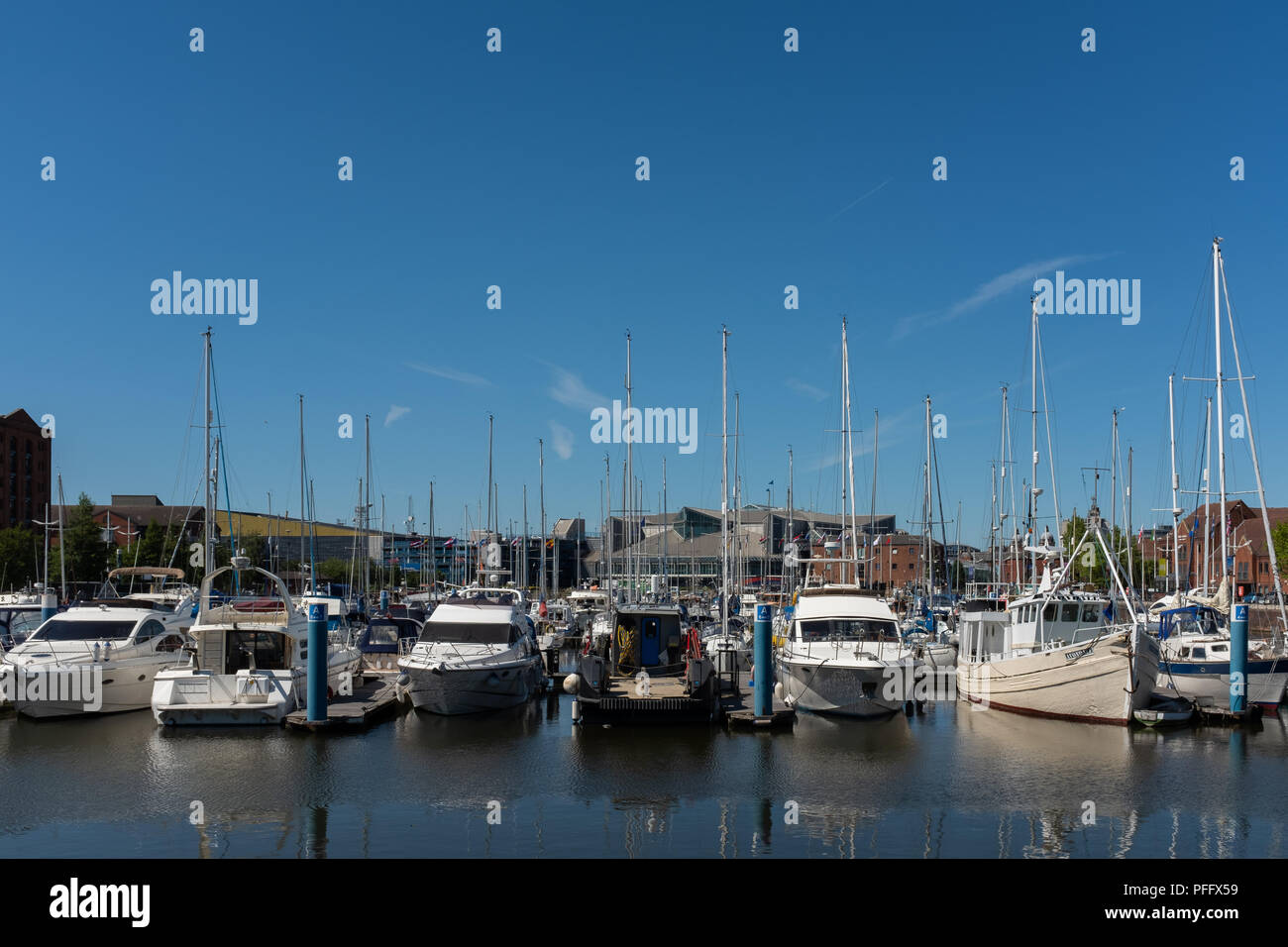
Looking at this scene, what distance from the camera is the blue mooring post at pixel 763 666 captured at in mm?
27828

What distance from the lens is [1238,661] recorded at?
3027 cm

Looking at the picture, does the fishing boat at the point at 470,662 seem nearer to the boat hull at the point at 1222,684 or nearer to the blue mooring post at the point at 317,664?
the blue mooring post at the point at 317,664

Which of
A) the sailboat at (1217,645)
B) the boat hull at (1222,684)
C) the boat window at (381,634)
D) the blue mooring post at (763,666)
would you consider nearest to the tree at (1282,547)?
the sailboat at (1217,645)

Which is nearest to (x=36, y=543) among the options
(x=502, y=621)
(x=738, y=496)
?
(x=738, y=496)

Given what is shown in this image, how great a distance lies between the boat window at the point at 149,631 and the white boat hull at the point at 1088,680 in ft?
86.8

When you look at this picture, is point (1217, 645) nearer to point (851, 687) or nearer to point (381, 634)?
point (851, 687)

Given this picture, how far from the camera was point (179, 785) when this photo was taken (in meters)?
21.2

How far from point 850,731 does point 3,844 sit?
19.9 m

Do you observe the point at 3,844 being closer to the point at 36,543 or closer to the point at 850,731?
the point at 850,731

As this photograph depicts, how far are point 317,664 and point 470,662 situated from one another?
459 cm

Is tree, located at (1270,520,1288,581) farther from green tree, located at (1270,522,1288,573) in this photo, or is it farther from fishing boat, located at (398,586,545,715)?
fishing boat, located at (398,586,545,715)

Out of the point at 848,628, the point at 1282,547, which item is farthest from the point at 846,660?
the point at 1282,547

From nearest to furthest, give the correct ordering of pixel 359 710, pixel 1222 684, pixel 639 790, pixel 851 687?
pixel 639 790 → pixel 359 710 → pixel 851 687 → pixel 1222 684

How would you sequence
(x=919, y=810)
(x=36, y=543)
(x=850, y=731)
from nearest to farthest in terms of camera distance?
1. (x=919, y=810)
2. (x=850, y=731)
3. (x=36, y=543)
